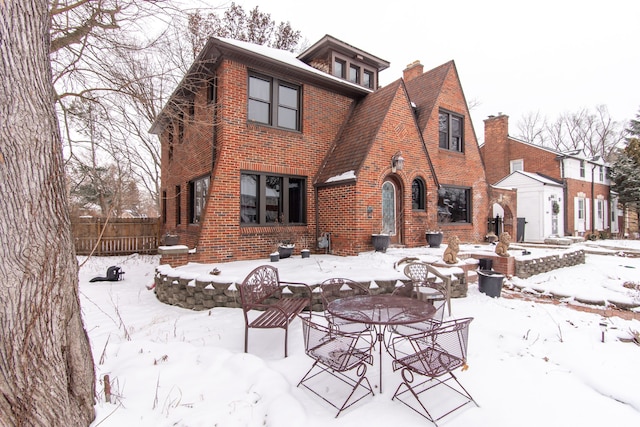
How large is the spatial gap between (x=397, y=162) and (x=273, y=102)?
4.37 m

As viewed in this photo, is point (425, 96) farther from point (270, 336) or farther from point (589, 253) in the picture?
point (270, 336)

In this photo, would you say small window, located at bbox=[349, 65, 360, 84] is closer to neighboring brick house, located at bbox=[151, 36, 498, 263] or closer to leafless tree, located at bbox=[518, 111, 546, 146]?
neighboring brick house, located at bbox=[151, 36, 498, 263]

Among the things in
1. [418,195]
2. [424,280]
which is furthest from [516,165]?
[424,280]

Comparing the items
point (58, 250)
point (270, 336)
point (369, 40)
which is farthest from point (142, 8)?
point (369, 40)

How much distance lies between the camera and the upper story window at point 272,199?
907 centimetres

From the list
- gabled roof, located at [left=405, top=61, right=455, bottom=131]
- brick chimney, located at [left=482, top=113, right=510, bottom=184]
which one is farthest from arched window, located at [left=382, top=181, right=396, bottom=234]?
brick chimney, located at [left=482, top=113, right=510, bottom=184]

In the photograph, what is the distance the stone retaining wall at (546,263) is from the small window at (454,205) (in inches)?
134

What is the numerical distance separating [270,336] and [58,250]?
9.72 ft

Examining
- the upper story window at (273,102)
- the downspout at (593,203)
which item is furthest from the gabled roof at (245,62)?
the downspout at (593,203)

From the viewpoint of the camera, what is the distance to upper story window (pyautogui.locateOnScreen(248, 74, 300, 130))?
30.1ft

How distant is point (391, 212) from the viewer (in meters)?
10.4

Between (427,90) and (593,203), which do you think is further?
(593,203)

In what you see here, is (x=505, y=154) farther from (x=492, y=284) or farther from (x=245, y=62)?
(x=245, y=62)

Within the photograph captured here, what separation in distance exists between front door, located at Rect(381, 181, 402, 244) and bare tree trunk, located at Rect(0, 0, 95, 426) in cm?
902
